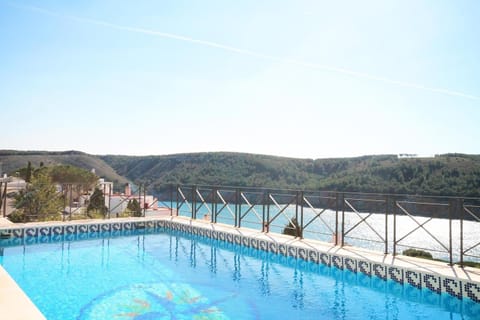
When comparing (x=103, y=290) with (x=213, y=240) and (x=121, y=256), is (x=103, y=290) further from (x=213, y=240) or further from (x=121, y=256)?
(x=213, y=240)

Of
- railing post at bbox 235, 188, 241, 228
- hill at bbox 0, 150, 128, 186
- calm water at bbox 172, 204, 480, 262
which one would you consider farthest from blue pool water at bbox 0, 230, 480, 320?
hill at bbox 0, 150, 128, 186

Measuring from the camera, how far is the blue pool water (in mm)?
4309

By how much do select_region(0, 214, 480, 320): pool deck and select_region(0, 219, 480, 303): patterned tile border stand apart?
0.06m

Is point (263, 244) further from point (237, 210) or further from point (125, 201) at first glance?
point (125, 201)

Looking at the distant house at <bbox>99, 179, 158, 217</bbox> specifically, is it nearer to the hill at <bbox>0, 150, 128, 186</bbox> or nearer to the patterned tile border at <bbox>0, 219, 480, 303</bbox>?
the patterned tile border at <bbox>0, 219, 480, 303</bbox>

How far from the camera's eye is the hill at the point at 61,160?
50.5m

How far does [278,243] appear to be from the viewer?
277 inches

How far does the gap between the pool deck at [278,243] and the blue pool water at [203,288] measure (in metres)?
0.33

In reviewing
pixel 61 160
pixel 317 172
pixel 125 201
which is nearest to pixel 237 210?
pixel 125 201

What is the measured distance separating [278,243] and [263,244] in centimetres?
39

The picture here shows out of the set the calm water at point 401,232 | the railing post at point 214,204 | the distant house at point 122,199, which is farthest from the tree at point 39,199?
the railing post at point 214,204

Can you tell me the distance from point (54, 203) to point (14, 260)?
264 inches

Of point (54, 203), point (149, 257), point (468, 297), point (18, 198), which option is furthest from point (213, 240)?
point (18, 198)

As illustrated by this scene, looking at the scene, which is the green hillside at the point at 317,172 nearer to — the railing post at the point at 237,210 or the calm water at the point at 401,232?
the calm water at the point at 401,232
